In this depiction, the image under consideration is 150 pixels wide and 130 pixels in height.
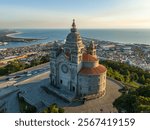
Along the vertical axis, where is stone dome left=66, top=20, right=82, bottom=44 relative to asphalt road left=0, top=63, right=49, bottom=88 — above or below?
above

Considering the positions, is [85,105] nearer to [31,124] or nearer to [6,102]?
[6,102]

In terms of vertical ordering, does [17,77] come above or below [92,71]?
below

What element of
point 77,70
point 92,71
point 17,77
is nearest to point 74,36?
point 77,70

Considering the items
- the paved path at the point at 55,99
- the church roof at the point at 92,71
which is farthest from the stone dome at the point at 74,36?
the paved path at the point at 55,99

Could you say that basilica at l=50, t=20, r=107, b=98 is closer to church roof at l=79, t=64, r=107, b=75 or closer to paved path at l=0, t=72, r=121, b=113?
church roof at l=79, t=64, r=107, b=75

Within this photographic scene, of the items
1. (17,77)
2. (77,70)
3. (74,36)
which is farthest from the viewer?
(17,77)

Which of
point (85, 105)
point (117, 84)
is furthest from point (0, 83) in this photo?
point (117, 84)

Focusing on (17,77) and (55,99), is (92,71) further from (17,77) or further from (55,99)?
(17,77)

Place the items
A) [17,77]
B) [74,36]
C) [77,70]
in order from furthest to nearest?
[17,77]
[74,36]
[77,70]

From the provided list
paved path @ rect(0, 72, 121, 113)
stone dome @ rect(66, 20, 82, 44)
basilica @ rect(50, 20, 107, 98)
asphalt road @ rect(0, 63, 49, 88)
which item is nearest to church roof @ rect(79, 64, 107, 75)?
basilica @ rect(50, 20, 107, 98)
